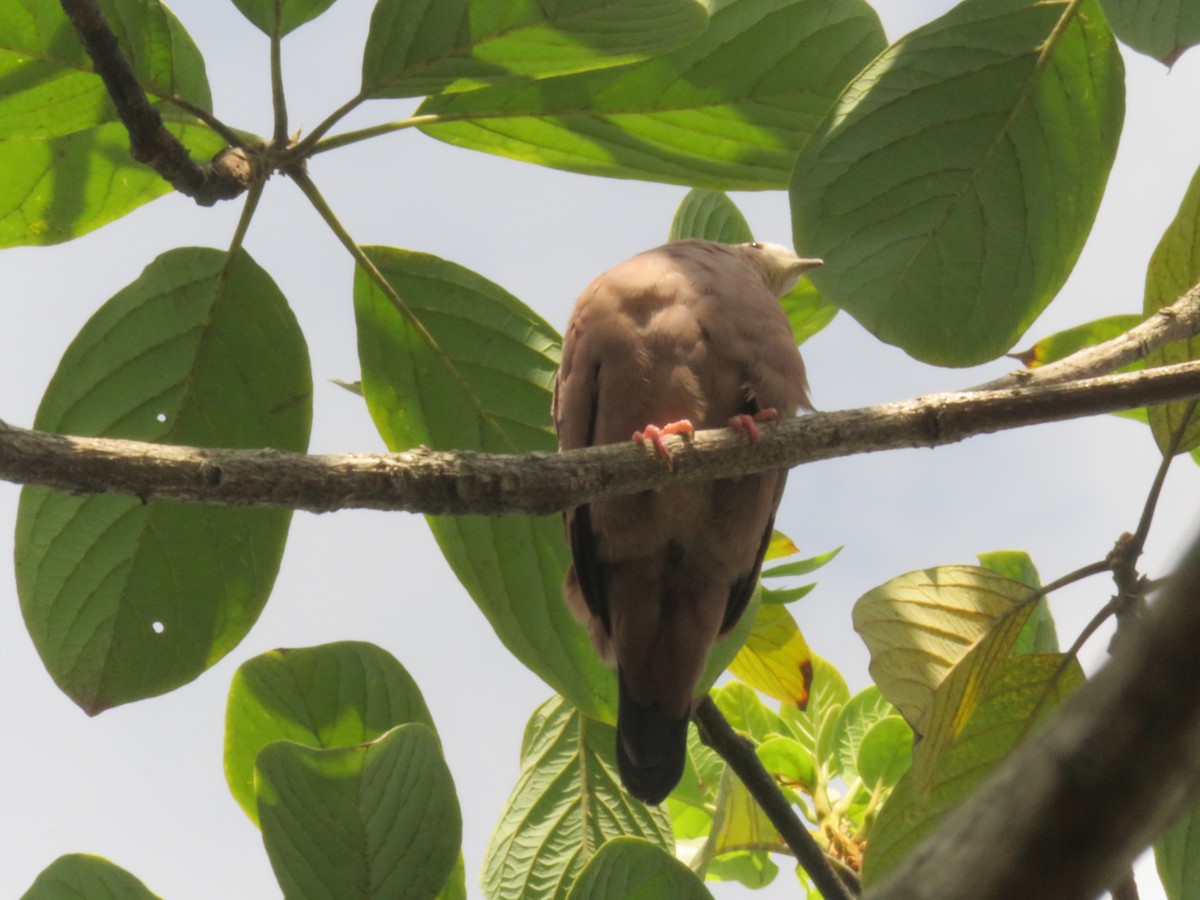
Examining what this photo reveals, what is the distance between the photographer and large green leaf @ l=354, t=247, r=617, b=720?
2.71m

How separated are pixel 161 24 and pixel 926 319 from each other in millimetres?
1630

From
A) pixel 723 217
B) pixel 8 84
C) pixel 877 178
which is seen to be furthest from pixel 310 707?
pixel 723 217

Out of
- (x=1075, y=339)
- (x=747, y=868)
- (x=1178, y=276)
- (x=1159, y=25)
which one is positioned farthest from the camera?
(x=747, y=868)

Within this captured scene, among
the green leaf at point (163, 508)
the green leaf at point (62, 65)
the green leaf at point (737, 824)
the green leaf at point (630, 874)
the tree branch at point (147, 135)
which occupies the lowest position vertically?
the green leaf at point (630, 874)

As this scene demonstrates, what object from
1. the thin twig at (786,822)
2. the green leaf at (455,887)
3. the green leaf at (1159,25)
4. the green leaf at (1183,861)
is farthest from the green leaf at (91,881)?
the green leaf at (1159,25)

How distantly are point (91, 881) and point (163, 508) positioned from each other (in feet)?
2.44

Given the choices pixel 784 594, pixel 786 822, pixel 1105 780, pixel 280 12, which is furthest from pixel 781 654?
pixel 1105 780

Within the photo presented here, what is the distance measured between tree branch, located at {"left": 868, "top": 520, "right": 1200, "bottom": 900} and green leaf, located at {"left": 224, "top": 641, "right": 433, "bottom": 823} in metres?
2.15

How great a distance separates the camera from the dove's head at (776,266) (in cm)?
364

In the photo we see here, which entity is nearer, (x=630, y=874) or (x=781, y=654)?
(x=630, y=874)

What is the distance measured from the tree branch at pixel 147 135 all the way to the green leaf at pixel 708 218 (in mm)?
1583

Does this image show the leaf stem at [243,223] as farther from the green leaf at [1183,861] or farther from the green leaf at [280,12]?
the green leaf at [1183,861]

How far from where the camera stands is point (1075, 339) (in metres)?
3.02

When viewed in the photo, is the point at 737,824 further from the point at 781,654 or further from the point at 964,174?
the point at 964,174
